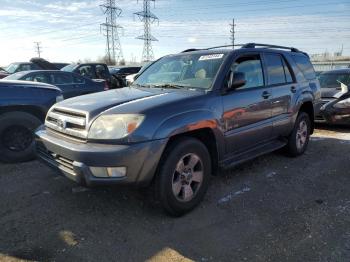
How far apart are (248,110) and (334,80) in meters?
6.86

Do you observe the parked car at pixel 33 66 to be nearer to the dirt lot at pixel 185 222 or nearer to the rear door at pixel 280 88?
the dirt lot at pixel 185 222

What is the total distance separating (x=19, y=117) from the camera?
220 inches

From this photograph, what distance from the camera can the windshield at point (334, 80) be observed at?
10.1 meters

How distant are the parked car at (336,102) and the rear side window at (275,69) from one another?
12.2 feet

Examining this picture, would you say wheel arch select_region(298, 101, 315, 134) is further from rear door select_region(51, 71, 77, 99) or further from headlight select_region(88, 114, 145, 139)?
rear door select_region(51, 71, 77, 99)

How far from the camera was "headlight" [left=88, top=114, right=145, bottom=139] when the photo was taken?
336cm

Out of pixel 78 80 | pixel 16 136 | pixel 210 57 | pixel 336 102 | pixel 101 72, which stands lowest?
pixel 16 136

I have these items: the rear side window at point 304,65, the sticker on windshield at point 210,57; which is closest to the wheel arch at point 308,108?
the rear side window at point 304,65

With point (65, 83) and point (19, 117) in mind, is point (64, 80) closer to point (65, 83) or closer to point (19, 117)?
point (65, 83)

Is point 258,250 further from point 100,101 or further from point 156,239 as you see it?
point 100,101

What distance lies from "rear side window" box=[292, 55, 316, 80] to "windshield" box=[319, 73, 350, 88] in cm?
384

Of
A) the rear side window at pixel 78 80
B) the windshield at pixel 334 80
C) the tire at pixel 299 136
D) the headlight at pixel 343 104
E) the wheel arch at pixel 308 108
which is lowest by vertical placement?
the tire at pixel 299 136

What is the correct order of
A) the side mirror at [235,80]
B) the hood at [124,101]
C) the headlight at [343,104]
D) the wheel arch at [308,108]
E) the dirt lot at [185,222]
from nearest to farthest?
the dirt lot at [185,222]
the hood at [124,101]
the side mirror at [235,80]
the wheel arch at [308,108]
the headlight at [343,104]

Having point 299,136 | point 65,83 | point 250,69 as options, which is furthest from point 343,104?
point 65,83
